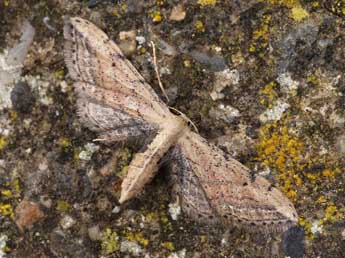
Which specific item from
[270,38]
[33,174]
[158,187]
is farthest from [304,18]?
[33,174]

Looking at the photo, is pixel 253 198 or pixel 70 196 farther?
pixel 70 196

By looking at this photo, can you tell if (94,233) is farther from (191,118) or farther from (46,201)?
(191,118)

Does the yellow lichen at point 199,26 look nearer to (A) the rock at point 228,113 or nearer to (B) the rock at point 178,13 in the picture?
(B) the rock at point 178,13

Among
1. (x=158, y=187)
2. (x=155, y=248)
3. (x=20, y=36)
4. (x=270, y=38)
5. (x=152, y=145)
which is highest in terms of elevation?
(x=270, y=38)

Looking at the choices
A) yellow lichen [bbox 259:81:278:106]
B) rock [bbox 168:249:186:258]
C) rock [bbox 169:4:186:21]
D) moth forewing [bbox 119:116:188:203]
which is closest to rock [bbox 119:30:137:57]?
rock [bbox 169:4:186:21]

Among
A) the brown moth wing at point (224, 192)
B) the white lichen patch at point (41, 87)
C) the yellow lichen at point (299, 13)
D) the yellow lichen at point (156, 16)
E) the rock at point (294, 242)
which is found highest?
the yellow lichen at point (299, 13)

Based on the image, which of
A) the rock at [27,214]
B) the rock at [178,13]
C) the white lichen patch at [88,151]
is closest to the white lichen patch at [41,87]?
the white lichen patch at [88,151]

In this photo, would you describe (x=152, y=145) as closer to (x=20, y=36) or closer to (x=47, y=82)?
(x=47, y=82)
